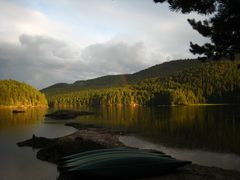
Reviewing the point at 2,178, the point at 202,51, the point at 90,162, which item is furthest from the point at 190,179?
the point at 2,178

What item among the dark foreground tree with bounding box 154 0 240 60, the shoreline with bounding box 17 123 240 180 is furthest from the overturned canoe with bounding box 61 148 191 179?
the dark foreground tree with bounding box 154 0 240 60

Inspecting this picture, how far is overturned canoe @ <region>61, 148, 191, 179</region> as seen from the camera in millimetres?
25844

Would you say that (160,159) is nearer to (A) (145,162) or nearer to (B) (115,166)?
(A) (145,162)

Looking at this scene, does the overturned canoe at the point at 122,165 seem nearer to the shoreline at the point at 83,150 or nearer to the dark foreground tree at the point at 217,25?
the shoreline at the point at 83,150

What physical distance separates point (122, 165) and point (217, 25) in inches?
481

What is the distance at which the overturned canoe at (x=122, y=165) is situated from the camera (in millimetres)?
25844

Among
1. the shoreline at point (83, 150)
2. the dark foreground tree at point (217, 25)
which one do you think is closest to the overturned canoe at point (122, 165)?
the shoreline at point (83, 150)

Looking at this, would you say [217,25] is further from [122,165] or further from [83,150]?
[83,150]

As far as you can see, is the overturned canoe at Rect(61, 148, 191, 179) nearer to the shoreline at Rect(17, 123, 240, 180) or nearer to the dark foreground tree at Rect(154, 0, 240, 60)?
the shoreline at Rect(17, 123, 240, 180)

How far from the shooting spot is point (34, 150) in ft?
152

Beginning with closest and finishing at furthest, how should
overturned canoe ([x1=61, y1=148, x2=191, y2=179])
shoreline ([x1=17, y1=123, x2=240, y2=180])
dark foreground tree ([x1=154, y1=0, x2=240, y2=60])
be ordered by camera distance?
1. dark foreground tree ([x1=154, y1=0, x2=240, y2=60])
2. overturned canoe ([x1=61, y1=148, x2=191, y2=179])
3. shoreline ([x1=17, y1=123, x2=240, y2=180])

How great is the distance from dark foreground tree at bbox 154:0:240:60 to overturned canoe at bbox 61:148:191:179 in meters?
8.80

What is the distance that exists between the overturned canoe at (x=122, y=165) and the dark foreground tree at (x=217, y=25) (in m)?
8.80

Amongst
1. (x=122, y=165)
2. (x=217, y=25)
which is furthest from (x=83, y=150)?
(x=217, y=25)
